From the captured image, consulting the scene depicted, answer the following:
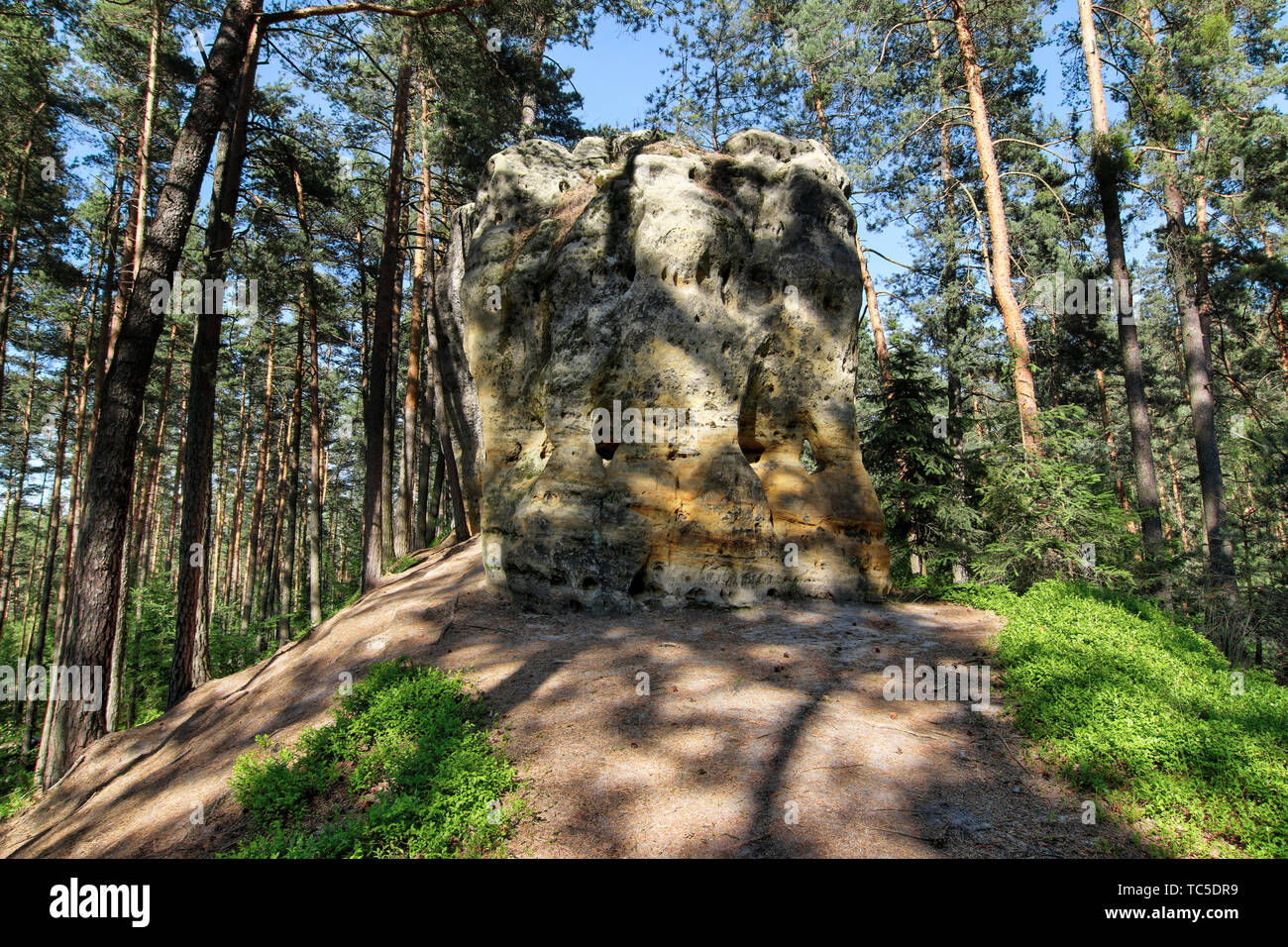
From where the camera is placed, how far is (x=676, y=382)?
31.0ft

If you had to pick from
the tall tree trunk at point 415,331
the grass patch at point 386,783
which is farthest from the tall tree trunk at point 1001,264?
the tall tree trunk at point 415,331

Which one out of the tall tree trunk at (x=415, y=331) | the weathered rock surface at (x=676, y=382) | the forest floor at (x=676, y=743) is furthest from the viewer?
the tall tree trunk at (x=415, y=331)

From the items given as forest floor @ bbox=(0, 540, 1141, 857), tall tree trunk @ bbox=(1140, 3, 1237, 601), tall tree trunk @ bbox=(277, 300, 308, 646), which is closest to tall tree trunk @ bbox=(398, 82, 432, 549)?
tall tree trunk @ bbox=(277, 300, 308, 646)

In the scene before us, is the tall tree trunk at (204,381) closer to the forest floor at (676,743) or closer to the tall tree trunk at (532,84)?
the forest floor at (676,743)

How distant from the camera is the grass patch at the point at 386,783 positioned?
13.8 feet


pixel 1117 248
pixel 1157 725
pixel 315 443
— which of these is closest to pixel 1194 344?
pixel 1117 248

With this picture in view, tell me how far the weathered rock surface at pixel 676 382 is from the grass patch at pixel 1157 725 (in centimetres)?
353

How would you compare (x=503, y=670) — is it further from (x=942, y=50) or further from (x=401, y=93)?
(x=942, y=50)

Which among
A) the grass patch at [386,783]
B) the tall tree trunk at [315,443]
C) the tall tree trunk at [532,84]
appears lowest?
the grass patch at [386,783]

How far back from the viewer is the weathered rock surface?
902 cm

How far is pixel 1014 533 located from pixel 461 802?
9.45 m

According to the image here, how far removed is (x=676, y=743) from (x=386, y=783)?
2.42 metres
